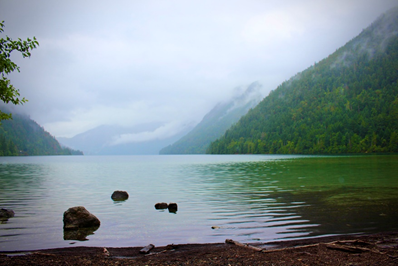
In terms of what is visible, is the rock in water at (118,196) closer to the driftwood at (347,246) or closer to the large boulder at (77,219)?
the large boulder at (77,219)

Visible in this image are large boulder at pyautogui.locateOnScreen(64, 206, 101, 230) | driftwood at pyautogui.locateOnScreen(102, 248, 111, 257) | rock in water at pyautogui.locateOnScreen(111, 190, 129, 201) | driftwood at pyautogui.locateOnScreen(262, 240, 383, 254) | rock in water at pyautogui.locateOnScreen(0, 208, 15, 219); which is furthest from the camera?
rock in water at pyautogui.locateOnScreen(111, 190, 129, 201)

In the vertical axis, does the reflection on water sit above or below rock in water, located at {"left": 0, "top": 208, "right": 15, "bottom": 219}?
below

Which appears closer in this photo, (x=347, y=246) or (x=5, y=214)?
(x=347, y=246)

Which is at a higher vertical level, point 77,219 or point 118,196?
point 77,219

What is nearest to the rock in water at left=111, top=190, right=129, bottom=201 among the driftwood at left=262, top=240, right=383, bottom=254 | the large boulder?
the large boulder

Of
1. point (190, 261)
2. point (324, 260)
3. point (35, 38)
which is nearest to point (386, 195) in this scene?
point (324, 260)

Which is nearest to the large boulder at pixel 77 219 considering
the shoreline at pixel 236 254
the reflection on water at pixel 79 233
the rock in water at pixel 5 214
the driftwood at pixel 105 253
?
the reflection on water at pixel 79 233

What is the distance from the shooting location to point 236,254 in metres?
13.4

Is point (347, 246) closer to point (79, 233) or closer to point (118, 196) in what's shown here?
point (79, 233)

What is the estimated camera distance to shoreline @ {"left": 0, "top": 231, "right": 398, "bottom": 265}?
40.5ft

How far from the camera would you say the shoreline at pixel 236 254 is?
12352mm

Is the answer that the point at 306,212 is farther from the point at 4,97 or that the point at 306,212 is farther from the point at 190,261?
the point at 4,97

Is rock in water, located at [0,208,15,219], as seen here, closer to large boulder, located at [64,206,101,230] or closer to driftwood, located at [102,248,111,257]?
large boulder, located at [64,206,101,230]

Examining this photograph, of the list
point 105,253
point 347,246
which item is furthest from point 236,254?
point 105,253
